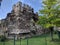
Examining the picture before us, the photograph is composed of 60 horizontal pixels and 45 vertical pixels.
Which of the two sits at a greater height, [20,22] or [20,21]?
[20,21]

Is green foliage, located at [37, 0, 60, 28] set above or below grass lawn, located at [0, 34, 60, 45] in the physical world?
above

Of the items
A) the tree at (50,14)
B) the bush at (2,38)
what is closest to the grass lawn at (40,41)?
the bush at (2,38)

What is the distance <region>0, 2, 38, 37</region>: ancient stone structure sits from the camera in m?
33.8

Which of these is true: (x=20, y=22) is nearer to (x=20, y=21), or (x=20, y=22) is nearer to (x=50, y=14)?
(x=20, y=21)

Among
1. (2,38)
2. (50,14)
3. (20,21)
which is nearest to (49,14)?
(50,14)

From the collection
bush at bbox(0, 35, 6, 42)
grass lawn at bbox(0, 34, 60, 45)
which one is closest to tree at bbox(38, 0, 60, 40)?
grass lawn at bbox(0, 34, 60, 45)

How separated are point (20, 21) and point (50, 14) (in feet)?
13.7

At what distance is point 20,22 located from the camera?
34.2 metres

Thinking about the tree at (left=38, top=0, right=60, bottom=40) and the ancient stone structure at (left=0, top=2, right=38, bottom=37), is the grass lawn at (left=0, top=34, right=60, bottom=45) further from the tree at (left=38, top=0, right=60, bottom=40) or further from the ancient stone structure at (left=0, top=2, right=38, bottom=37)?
the ancient stone structure at (left=0, top=2, right=38, bottom=37)

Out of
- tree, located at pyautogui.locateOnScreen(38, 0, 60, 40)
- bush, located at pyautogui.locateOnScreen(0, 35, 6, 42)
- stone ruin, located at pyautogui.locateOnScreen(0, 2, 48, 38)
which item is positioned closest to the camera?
bush, located at pyautogui.locateOnScreen(0, 35, 6, 42)

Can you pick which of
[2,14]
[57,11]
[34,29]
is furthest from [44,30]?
[2,14]

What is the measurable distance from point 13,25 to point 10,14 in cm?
150

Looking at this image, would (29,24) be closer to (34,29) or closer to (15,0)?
(34,29)

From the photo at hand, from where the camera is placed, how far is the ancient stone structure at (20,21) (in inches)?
1329
